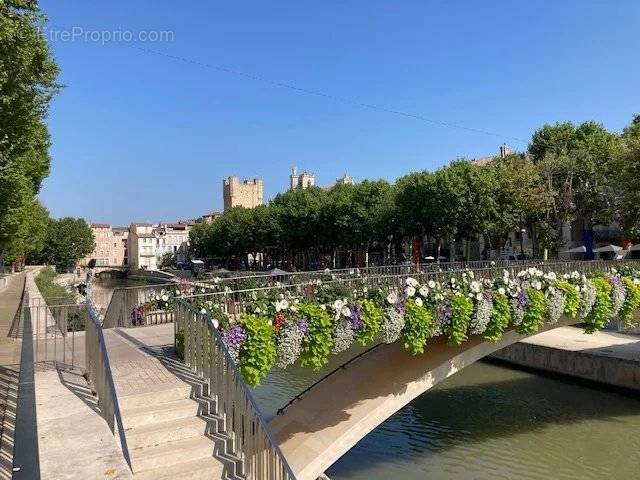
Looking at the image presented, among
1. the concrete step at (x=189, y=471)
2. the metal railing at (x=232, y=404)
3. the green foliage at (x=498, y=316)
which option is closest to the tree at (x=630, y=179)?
the green foliage at (x=498, y=316)

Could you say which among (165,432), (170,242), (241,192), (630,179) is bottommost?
(165,432)

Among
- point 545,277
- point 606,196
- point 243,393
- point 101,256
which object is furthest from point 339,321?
point 101,256

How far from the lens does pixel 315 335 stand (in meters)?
9.66

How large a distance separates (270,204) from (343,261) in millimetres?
13151

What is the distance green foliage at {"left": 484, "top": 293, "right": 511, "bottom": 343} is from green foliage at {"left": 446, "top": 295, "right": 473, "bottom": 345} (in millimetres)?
857

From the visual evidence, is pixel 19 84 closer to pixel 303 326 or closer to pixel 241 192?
pixel 303 326

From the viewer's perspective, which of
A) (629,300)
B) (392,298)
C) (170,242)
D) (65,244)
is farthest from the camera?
(170,242)

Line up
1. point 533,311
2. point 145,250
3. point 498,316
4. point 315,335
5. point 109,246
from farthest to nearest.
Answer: point 109,246 → point 145,250 → point 533,311 → point 498,316 → point 315,335

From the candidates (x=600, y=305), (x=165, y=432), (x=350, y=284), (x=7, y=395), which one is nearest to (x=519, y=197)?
(x=600, y=305)

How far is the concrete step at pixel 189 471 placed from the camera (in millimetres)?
5926

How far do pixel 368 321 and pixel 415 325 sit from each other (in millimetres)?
1266

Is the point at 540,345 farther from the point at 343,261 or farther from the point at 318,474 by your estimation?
the point at 343,261

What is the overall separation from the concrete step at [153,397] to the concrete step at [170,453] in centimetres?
65

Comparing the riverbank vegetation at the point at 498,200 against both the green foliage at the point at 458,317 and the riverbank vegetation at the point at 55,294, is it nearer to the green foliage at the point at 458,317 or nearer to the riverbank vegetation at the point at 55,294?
the green foliage at the point at 458,317
